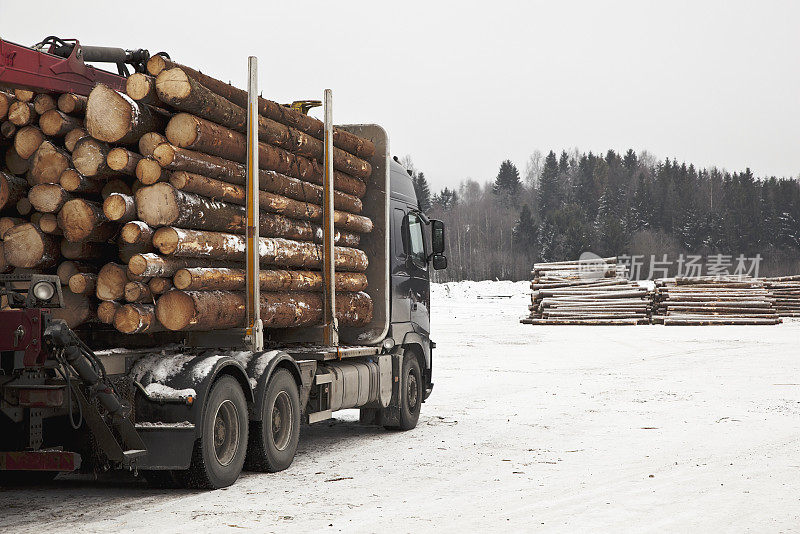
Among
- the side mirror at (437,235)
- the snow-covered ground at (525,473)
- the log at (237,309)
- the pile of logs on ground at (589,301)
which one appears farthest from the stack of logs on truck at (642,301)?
the log at (237,309)

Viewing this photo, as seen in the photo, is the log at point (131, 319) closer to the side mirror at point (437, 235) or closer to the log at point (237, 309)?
the log at point (237, 309)

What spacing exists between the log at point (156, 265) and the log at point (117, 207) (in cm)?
37

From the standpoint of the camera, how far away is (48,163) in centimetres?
822

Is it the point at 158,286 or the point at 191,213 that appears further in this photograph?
the point at 191,213

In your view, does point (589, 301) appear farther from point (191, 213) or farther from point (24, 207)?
point (24, 207)

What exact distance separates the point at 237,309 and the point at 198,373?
1127 mm

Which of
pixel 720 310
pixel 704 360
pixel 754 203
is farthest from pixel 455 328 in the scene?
pixel 754 203

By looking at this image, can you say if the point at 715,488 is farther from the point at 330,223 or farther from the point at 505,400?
Result: the point at 505,400

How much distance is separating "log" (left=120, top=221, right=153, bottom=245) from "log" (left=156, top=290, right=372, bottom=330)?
0.51m

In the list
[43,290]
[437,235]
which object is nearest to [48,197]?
[43,290]

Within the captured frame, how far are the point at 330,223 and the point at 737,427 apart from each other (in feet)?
18.2

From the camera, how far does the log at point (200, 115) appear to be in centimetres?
823

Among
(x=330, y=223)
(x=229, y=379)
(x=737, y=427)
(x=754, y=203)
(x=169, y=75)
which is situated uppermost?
(x=754, y=203)

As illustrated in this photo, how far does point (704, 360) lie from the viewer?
23.1 metres
